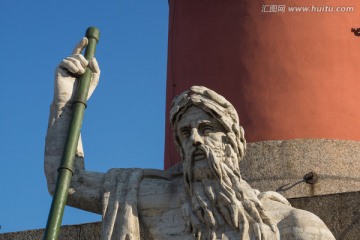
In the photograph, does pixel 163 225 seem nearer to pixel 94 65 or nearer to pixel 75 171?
pixel 75 171

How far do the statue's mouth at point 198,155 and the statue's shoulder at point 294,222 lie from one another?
0.53 meters

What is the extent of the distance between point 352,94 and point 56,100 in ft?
17.8

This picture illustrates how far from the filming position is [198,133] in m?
8.95

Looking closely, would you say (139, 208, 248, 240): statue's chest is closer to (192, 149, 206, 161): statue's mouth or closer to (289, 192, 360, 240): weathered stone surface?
(192, 149, 206, 161): statue's mouth

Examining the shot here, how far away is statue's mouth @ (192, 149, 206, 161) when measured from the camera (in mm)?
8836

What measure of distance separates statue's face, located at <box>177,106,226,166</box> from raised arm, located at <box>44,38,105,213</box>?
28.1 inches

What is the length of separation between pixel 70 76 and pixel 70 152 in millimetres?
752

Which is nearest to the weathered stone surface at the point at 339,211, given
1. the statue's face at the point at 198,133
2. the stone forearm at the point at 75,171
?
the statue's face at the point at 198,133

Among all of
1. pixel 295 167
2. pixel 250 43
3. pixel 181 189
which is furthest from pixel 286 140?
Result: pixel 181 189

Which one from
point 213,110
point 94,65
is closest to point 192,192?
point 213,110

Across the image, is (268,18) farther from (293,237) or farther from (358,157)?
(293,237)

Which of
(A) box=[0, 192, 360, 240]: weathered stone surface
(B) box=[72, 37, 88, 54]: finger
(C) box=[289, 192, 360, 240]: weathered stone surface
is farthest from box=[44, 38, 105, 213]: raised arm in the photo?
(C) box=[289, 192, 360, 240]: weathered stone surface

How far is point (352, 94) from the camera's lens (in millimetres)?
13953

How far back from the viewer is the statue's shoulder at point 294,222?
8.60 m
